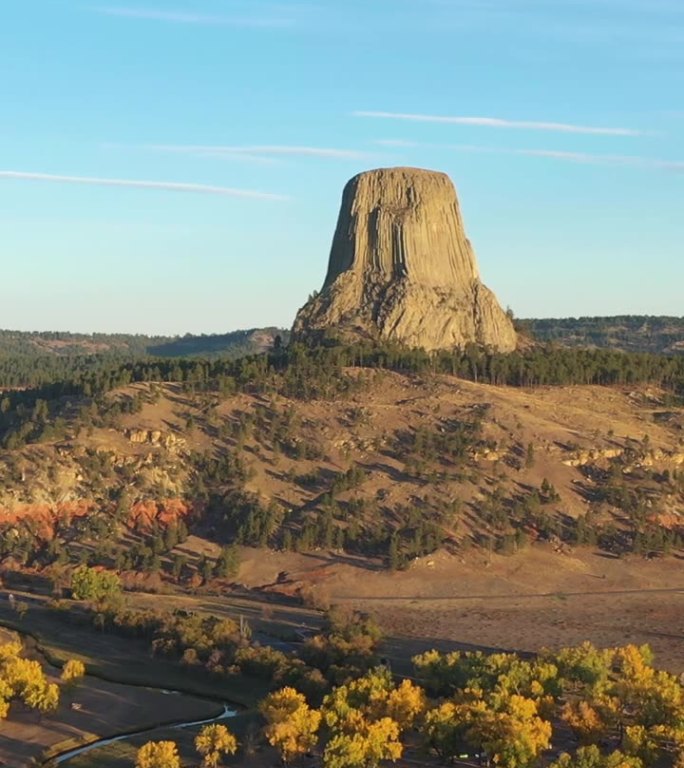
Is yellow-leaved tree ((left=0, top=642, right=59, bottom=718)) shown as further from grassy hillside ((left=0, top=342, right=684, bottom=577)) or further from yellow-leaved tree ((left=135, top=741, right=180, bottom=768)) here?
grassy hillside ((left=0, top=342, right=684, bottom=577))

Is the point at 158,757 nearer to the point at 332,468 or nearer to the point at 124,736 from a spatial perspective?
the point at 124,736

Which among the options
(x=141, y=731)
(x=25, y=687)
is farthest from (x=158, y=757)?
(x=25, y=687)

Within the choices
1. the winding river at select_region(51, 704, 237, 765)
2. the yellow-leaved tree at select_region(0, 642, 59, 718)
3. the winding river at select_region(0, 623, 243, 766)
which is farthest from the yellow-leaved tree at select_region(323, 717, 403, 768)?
the yellow-leaved tree at select_region(0, 642, 59, 718)

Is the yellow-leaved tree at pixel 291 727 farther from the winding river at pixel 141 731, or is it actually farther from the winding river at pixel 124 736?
the winding river at pixel 141 731

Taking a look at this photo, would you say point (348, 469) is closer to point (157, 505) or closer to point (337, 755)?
point (157, 505)

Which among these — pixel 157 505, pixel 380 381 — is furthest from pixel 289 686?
pixel 380 381

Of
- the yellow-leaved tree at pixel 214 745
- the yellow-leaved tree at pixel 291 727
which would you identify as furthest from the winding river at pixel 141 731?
the yellow-leaved tree at pixel 214 745
